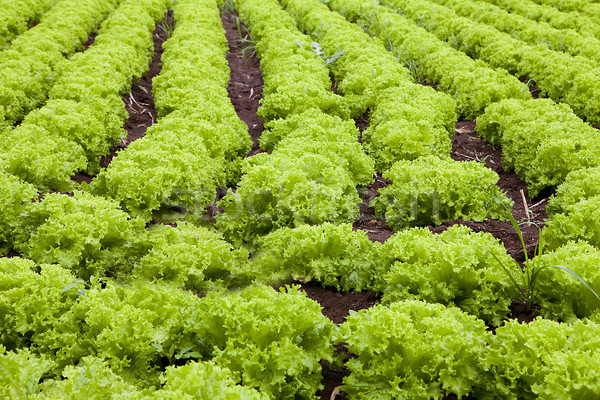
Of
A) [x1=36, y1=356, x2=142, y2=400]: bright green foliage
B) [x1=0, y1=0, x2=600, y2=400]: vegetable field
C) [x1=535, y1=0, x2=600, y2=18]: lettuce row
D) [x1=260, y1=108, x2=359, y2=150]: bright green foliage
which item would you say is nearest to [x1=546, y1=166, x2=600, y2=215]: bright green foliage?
[x1=0, y1=0, x2=600, y2=400]: vegetable field

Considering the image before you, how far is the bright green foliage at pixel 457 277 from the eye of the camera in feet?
16.0

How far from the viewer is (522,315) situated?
16.8ft

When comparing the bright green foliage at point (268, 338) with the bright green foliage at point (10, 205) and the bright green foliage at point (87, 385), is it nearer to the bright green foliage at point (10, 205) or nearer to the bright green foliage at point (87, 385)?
the bright green foliage at point (87, 385)

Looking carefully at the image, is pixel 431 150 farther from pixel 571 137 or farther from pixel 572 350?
pixel 572 350

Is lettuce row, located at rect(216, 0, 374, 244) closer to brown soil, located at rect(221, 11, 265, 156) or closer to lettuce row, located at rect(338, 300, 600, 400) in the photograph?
brown soil, located at rect(221, 11, 265, 156)

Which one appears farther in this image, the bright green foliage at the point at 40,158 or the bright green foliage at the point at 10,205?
the bright green foliage at the point at 40,158

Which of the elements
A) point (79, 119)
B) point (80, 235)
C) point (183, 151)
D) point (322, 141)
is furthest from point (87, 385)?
point (79, 119)

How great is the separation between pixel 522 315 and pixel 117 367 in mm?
3936

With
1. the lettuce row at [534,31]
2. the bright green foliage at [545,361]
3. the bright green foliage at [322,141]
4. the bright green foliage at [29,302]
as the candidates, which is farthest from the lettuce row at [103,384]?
the lettuce row at [534,31]

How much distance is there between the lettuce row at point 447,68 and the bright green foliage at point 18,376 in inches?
391

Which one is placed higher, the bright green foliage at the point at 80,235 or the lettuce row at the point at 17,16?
the bright green foliage at the point at 80,235

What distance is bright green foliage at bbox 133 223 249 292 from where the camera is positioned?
5340 millimetres

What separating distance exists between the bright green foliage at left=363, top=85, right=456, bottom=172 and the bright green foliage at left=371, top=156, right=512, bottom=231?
1465mm

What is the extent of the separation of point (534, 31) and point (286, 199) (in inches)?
513
